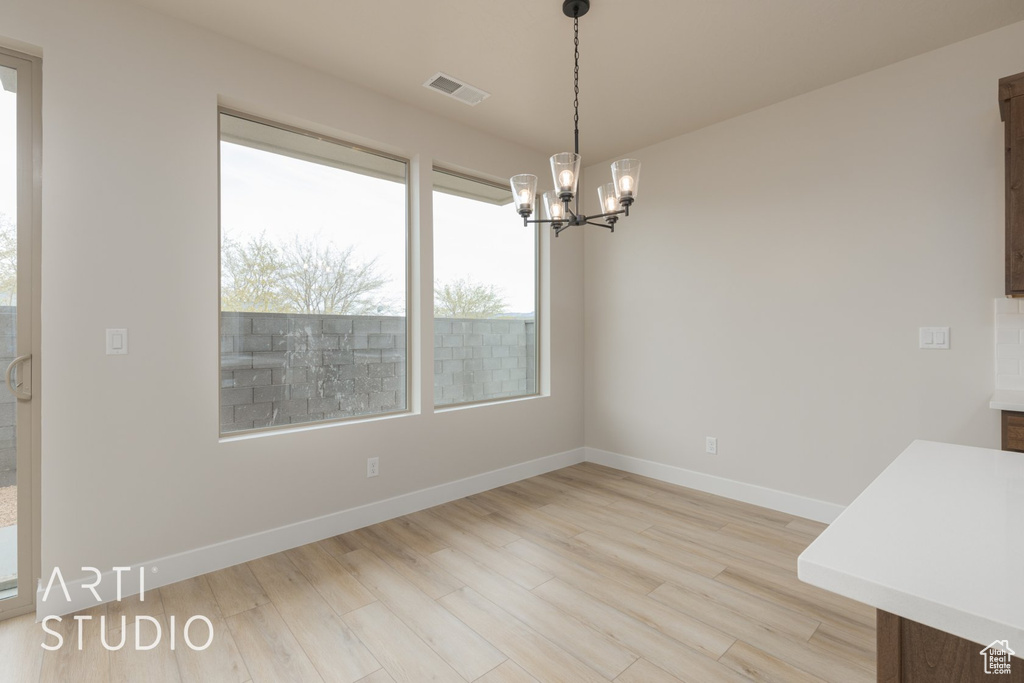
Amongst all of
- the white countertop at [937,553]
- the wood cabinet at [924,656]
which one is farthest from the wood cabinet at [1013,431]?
the wood cabinet at [924,656]

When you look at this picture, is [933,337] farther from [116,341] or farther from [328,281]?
[116,341]

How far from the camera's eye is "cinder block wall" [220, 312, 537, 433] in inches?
106

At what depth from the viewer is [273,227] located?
2.83 meters

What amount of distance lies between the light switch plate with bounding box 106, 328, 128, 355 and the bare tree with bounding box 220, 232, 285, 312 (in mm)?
480

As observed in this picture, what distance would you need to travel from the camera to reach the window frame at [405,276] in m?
2.59

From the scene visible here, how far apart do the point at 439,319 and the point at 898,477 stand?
9.55 feet

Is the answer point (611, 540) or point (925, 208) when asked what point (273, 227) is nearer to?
point (611, 540)

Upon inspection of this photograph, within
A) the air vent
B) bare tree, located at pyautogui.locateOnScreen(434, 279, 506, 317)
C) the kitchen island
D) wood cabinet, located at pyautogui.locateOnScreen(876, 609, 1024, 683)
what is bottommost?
wood cabinet, located at pyautogui.locateOnScreen(876, 609, 1024, 683)

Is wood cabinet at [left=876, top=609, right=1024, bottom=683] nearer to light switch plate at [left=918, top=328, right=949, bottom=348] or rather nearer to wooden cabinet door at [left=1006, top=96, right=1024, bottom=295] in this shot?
wooden cabinet door at [left=1006, top=96, right=1024, bottom=295]

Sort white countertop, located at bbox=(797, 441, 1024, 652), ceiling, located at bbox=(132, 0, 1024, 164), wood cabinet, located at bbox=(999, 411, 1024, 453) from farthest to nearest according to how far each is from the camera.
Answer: ceiling, located at bbox=(132, 0, 1024, 164), wood cabinet, located at bbox=(999, 411, 1024, 453), white countertop, located at bbox=(797, 441, 1024, 652)

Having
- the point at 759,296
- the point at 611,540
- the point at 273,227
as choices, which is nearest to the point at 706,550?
the point at 611,540

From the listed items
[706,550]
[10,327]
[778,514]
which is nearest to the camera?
[10,327]

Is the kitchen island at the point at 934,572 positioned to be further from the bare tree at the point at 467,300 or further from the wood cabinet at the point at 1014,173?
the bare tree at the point at 467,300

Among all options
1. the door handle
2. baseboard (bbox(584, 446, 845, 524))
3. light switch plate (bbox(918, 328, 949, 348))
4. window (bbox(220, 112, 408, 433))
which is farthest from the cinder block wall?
light switch plate (bbox(918, 328, 949, 348))
